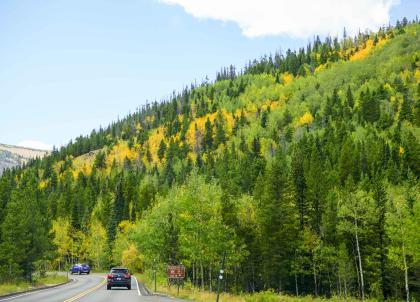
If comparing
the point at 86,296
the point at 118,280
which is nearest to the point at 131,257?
the point at 118,280

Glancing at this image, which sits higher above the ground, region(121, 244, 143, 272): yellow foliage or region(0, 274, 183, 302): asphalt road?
region(0, 274, 183, 302): asphalt road

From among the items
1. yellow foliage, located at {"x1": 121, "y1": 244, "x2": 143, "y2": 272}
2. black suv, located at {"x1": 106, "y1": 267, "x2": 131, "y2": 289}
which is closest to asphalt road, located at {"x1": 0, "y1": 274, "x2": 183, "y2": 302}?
black suv, located at {"x1": 106, "y1": 267, "x2": 131, "y2": 289}

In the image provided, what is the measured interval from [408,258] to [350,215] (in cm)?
938

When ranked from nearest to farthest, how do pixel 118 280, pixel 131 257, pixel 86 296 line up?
pixel 86 296
pixel 118 280
pixel 131 257

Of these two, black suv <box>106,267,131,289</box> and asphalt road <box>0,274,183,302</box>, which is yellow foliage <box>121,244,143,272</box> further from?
asphalt road <box>0,274,183,302</box>

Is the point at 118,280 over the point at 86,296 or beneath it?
beneath

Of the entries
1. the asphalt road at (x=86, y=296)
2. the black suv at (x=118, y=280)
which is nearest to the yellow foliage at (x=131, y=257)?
the black suv at (x=118, y=280)

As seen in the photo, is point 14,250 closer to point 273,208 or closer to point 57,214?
point 273,208

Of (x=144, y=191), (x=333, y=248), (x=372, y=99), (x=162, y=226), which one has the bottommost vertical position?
(x=333, y=248)

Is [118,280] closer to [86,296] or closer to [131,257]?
[86,296]

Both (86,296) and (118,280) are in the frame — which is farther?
(118,280)

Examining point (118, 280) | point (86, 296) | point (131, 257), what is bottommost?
point (131, 257)

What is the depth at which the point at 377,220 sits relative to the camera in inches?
2534

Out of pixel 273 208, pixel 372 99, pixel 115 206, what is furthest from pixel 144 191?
pixel 372 99
